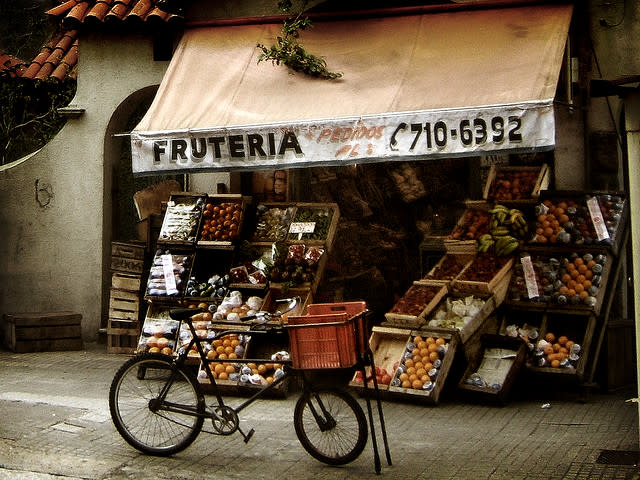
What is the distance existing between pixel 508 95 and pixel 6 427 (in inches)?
218

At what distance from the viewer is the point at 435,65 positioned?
907 cm

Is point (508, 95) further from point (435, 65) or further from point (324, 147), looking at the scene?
point (324, 147)

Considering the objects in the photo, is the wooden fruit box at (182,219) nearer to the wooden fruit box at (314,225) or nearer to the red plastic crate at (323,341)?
the wooden fruit box at (314,225)

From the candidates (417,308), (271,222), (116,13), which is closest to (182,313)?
(417,308)

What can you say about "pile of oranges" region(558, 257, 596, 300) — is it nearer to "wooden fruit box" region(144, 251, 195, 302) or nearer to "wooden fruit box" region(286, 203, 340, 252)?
"wooden fruit box" region(286, 203, 340, 252)

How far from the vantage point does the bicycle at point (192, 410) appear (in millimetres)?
6523

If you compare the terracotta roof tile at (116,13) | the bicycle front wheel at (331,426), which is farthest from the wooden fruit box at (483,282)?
the terracotta roof tile at (116,13)

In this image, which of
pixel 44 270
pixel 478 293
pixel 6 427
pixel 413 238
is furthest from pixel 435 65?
pixel 44 270

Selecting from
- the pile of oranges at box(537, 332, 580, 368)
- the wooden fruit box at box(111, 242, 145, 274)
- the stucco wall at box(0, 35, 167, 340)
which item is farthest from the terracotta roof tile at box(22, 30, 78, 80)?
the pile of oranges at box(537, 332, 580, 368)

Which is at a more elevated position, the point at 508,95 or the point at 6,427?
the point at 508,95

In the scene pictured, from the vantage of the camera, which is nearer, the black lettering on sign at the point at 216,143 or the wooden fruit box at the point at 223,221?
the black lettering on sign at the point at 216,143

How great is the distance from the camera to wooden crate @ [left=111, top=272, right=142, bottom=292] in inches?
445

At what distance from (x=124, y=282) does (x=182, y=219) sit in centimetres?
139

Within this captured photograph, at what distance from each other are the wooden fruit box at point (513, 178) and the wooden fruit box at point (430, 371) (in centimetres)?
196
